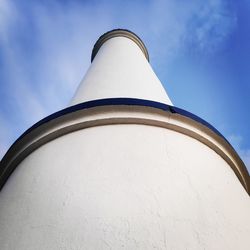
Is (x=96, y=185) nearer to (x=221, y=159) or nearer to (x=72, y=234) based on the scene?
(x=72, y=234)

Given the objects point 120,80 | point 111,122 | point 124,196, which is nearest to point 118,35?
point 120,80

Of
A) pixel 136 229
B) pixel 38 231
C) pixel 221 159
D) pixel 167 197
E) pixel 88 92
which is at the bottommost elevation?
pixel 38 231

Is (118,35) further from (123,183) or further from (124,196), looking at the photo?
(124,196)

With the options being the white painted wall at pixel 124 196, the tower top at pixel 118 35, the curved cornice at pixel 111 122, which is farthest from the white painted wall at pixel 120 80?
the white painted wall at pixel 124 196

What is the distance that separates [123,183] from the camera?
7.73ft

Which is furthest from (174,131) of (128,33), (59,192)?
(128,33)

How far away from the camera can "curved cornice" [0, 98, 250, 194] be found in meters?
3.01

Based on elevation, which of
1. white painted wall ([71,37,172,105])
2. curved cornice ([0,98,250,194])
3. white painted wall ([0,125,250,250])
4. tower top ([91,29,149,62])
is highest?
tower top ([91,29,149,62])

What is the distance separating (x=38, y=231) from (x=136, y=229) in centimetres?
60

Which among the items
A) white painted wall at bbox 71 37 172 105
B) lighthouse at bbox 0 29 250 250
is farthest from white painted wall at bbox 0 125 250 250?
white painted wall at bbox 71 37 172 105

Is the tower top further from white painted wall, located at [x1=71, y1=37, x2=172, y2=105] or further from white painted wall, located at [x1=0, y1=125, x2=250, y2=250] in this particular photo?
white painted wall, located at [x1=0, y1=125, x2=250, y2=250]

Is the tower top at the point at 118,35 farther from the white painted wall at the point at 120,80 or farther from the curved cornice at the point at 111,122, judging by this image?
the curved cornice at the point at 111,122

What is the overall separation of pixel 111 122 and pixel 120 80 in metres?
1.56

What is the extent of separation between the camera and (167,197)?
226 centimetres
